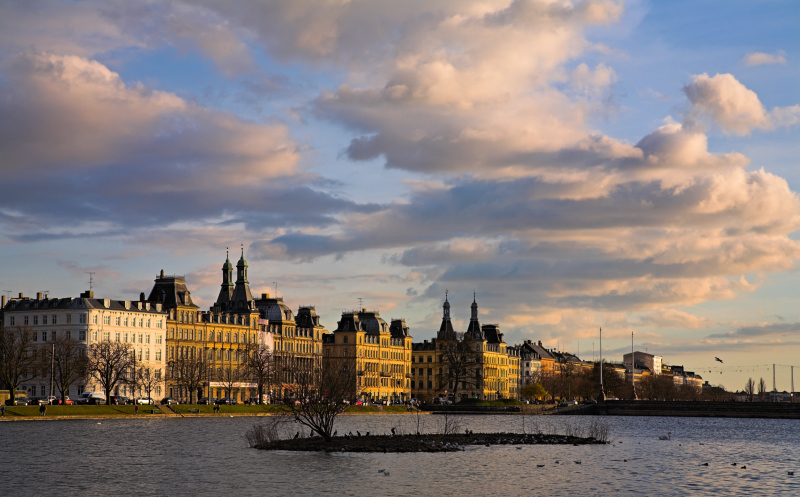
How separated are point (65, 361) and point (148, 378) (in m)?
15.9

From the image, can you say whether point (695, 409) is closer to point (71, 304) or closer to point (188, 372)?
point (188, 372)

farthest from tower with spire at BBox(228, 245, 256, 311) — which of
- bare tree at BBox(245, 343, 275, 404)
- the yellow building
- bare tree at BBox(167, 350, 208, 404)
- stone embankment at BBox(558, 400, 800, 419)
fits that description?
stone embankment at BBox(558, 400, 800, 419)

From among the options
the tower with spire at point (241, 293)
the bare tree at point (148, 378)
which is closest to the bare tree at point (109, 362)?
the bare tree at point (148, 378)

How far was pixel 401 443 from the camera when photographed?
74.2 meters

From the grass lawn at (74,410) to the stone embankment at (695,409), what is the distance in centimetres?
8968

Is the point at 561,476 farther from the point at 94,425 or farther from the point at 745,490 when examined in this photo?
the point at 94,425

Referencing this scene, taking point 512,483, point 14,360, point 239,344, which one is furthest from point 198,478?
point 239,344

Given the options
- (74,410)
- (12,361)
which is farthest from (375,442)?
(12,361)

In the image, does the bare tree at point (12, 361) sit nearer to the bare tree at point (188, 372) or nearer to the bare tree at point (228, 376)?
the bare tree at point (188, 372)

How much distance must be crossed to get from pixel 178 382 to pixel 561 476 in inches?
4614

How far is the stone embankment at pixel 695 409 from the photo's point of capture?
589 ft

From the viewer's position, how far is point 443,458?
68.3 meters

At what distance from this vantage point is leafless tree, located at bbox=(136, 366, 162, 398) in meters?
155

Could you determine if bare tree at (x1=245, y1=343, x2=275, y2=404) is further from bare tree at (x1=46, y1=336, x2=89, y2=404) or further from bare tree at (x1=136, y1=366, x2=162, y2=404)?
bare tree at (x1=46, y1=336, x2=89, y2=404)
